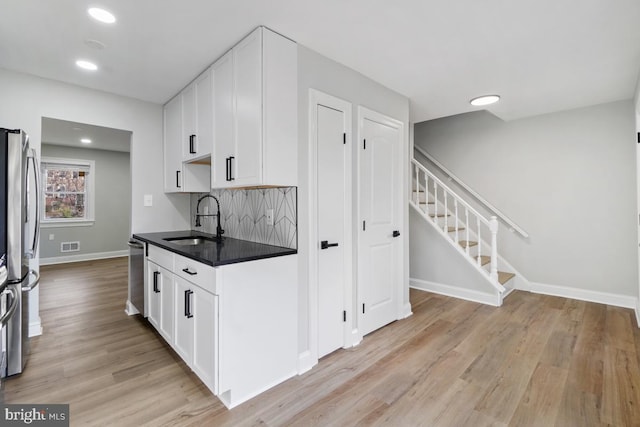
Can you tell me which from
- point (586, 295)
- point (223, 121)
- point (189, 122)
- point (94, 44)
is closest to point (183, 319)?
point (223, 121)

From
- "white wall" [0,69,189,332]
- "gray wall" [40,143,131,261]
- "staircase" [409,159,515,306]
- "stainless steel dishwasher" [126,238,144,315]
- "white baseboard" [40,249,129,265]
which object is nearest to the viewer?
"white wall" [0,69,189,332]

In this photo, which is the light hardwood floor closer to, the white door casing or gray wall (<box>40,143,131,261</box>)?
the white door casing

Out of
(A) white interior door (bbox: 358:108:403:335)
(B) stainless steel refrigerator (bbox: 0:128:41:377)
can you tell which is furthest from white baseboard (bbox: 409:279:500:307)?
(B) stainless steel refrigerator (bbox: 0:128:41:377)

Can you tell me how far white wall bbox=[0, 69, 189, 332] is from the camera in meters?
2.70

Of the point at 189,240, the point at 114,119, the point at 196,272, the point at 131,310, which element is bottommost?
the point at 131,310

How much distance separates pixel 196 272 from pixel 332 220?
3.45ft

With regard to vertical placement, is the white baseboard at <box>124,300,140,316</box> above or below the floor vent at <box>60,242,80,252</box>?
below

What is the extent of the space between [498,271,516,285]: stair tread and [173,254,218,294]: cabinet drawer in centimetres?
355

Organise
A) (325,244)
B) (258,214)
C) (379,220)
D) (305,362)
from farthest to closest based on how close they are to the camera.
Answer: (379,220)
(258,214)
(325,244)
(305,362)

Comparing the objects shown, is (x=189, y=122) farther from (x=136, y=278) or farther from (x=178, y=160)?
(x=136, y=278)

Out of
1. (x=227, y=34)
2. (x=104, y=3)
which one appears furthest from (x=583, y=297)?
(x=104, y=3)

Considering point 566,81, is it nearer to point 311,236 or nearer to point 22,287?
point 311,236

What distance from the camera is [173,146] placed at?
327 cm

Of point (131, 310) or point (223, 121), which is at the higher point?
point (223, 121)
